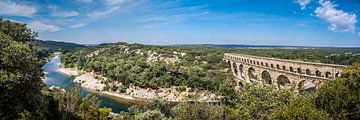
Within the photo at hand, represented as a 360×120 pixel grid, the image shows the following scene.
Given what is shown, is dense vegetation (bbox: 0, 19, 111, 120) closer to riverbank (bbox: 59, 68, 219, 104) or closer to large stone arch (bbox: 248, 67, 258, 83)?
riverbank (bbox: 59, 68, 219, 104)

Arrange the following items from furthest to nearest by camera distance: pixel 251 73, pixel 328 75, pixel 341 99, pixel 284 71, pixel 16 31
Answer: pixel 251 73 < pixel 284 71 < pixel 328 75 < pixel 16 31 < pixel 341 99

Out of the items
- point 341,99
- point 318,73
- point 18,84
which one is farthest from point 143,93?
point 341,99

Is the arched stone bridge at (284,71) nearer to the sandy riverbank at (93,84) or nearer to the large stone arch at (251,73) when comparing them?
the large stone arch at (251,73)

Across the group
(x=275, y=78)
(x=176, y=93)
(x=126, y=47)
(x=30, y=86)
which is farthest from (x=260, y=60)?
(x=126, y=47)

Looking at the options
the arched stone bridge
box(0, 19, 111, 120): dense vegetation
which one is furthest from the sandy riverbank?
box(0, 19, 111, 120): dense vegetation

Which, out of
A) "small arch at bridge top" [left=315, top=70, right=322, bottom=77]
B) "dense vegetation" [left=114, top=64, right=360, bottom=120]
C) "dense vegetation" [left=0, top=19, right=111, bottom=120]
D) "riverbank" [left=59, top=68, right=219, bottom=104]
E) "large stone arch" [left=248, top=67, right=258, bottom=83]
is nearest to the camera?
"dense vegetation" [left=0, top=19, right=111, bottom=120]

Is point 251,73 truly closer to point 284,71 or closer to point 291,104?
point 284,71

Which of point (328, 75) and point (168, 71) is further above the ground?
point (328, 75)

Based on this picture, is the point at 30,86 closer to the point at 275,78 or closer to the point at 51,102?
the point at 51,102
